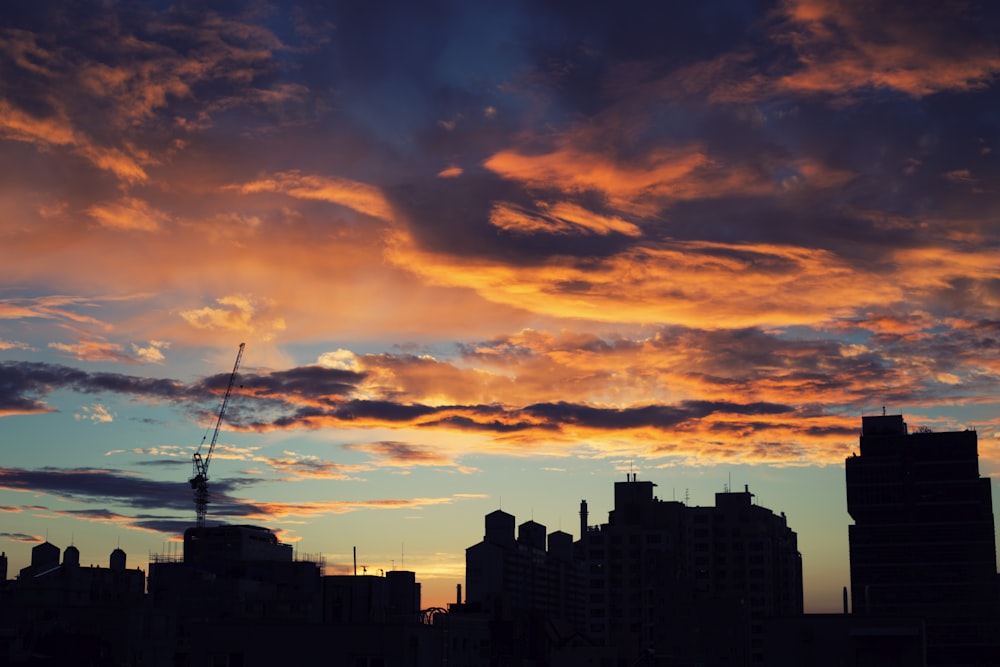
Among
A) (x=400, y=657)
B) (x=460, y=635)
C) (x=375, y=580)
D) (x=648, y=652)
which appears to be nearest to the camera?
(x=400, y=657)

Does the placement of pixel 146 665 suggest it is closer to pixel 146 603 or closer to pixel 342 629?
pixel 146 603

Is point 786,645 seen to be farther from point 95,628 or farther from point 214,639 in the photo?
point 95,628

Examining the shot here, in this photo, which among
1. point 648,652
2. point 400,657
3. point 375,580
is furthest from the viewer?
point 375,580

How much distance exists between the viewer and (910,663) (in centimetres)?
14975

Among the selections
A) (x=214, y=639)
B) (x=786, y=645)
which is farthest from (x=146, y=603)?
(x=786, y=645)

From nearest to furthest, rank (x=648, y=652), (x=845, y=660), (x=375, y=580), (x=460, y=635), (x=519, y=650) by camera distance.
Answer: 1. (x=845, y=660)
2. (x=460, y=635)
3. (x=648, y=652)
4. (x=519, y=650)
5. (x=375, y=580)

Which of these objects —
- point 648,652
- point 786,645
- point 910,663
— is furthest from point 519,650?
point 910,663

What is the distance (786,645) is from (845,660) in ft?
24.2

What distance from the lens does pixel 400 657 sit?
138 m

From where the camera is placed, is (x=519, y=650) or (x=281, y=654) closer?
(x=281, y=654)

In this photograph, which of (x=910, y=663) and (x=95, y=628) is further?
(x=95, y=628)

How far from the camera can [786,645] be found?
15138 cm

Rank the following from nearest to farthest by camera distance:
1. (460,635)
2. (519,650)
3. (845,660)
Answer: (845,660) < (460,635) < (519,650)

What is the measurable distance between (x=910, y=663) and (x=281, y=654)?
77784mm
